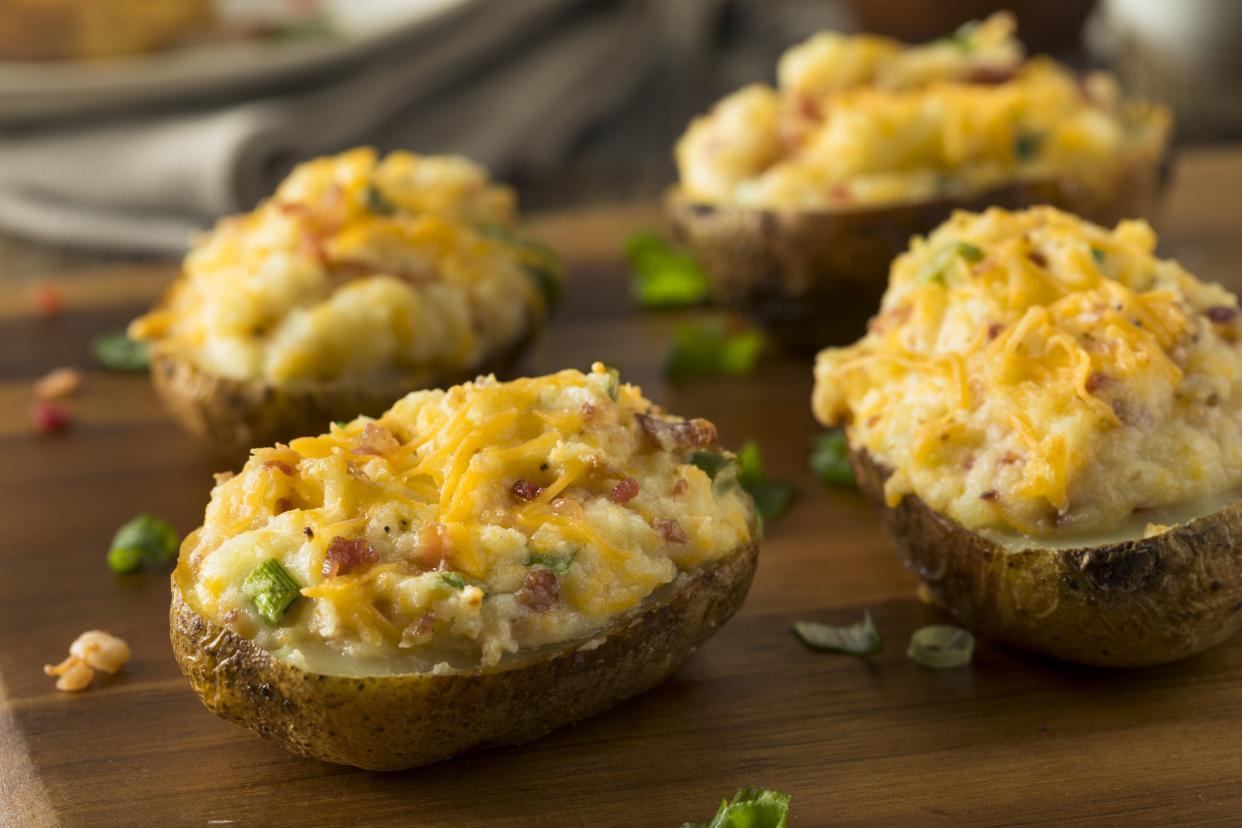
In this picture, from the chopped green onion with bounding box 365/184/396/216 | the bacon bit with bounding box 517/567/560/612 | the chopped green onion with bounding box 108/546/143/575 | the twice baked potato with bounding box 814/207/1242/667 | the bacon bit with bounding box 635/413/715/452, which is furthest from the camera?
the chopped green onion with bounding box 365/184/396/216

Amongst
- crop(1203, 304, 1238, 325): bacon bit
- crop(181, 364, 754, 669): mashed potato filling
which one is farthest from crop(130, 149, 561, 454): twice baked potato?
crop(1203, 304, 1238, 325): bacon bit

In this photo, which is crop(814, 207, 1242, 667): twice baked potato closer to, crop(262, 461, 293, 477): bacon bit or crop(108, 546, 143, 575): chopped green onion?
crop(262, 461, 293, 477): bacon bit

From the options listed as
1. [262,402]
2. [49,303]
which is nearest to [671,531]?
[262,402]

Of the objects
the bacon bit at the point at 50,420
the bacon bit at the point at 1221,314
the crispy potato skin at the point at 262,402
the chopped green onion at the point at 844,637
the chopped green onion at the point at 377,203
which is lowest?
the bacon bit at the point at 50,420

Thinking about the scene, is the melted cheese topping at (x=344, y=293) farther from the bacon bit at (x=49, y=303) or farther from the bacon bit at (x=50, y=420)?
the bacon bit at (x=49, y=303)

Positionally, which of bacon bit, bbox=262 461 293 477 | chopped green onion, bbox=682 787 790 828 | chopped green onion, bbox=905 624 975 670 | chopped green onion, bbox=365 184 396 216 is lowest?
chopped green onion, bbox=905 624 975 670

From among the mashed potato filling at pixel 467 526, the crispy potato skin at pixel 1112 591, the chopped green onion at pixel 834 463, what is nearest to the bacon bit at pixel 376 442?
the mashed potato filling at pixel 467 526

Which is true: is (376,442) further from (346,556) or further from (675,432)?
(675,432)
